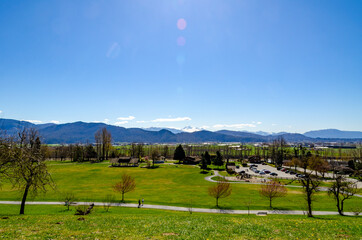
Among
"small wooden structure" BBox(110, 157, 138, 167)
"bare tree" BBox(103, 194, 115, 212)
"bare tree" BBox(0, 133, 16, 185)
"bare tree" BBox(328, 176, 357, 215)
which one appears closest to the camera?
"bare tree" BBox(0, 133, 16, 185)

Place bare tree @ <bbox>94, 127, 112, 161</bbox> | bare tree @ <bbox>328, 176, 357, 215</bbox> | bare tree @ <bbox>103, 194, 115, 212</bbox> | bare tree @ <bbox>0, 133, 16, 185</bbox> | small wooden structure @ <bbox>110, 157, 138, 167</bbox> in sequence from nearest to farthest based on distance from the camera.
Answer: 1. bare tree @ <bbox>0, 133, 16, 185</bbox>
2. bare tree @ <bbox>328, 176, 357, 215</bbox>
3. bare tree @ <bbox>103, 194, 115, 212</bbox>
4. small wooden structure @ <bbox>110, 157, 138, 167</bbox>
5. bare tree @ <bbox>94, 127, 112, 161</bbox>

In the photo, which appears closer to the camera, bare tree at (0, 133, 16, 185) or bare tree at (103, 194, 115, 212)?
bare tree at (0, 133, 16, 185)

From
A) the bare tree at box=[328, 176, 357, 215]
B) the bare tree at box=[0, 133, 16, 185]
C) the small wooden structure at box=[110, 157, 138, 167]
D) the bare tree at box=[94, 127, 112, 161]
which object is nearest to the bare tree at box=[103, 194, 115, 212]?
the bare tree at box=[0, 133, 16, 185]

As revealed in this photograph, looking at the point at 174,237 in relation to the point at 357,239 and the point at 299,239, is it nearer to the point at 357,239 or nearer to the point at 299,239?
the point at 299,239

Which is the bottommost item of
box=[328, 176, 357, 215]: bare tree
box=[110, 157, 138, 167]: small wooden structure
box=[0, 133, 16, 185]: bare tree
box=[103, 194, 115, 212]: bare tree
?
box=[110, 157, 138, 167]: small wooden structure

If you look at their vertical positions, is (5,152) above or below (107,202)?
above

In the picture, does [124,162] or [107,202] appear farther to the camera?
[124,162]

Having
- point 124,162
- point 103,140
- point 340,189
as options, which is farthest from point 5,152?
point 103,140

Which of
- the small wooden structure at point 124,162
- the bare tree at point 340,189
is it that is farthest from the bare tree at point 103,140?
the bare tree at point 340,189

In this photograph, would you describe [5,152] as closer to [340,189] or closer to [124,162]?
[340,189]

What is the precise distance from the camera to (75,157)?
152 m

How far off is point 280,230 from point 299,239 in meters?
3.06

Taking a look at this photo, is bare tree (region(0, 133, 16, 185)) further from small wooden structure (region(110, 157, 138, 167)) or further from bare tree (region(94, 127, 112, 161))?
bare tree (region(94, 127, 112, 161))

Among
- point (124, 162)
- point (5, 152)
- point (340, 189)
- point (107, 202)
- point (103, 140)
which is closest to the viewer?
point (5, 152)
